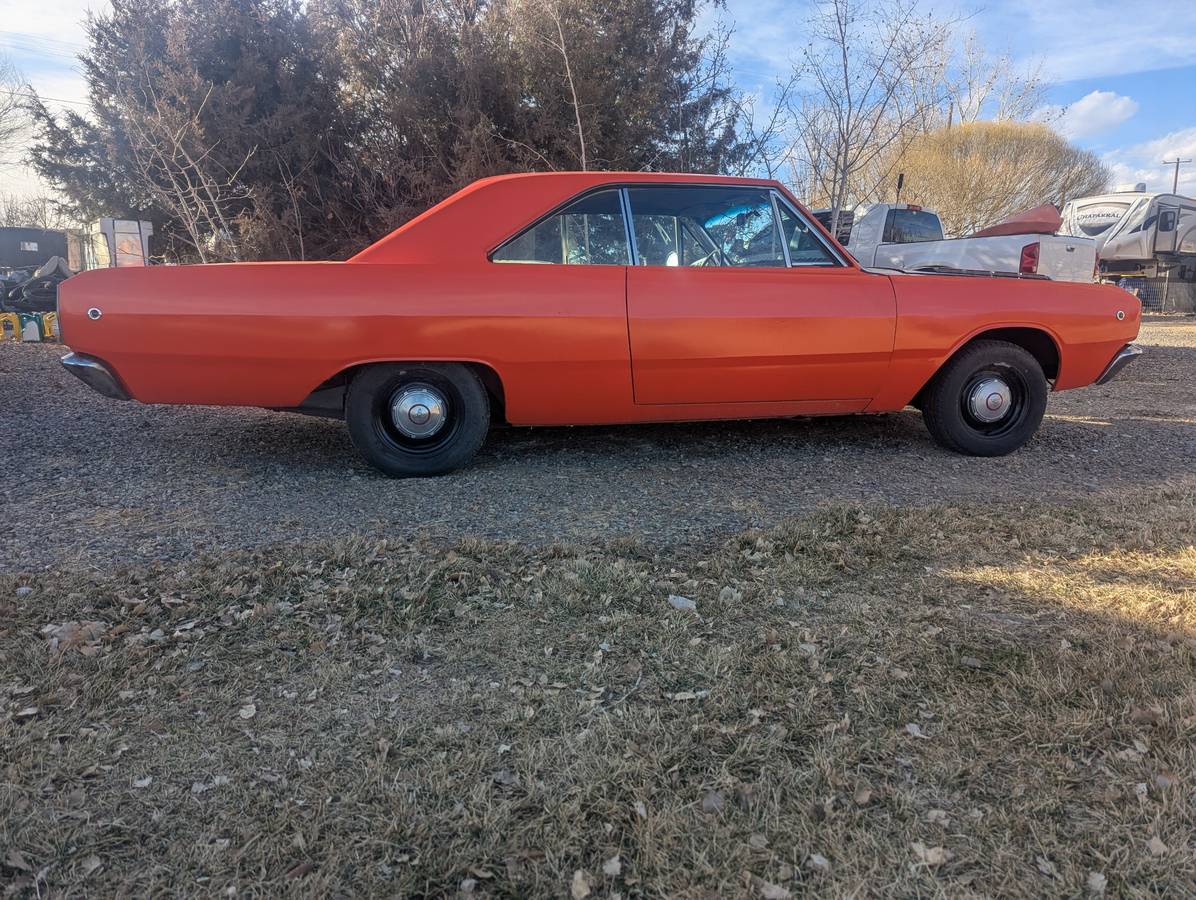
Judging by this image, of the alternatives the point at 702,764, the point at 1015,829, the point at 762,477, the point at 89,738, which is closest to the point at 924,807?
the point at 1015,829

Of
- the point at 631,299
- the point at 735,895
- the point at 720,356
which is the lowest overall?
the point at 735,895

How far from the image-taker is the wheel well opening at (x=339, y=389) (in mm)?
4070

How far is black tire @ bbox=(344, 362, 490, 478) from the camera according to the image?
160 inches

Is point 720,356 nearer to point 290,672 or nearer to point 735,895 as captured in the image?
point 290,672

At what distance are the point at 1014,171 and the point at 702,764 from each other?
27.0 meters

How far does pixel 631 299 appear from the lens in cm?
Answer: 411

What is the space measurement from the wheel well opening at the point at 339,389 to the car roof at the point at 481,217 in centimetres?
56

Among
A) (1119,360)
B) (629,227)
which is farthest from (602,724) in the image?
(1119,360)

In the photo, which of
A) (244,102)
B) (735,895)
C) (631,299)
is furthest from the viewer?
(244,102)

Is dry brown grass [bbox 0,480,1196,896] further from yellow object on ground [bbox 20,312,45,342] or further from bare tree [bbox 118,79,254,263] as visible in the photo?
yellow object on ground [bbox 20,312,45,342]

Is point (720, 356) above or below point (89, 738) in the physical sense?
above

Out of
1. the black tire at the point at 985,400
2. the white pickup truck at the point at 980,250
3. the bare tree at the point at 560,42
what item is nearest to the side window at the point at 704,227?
the black tire at the point at 985,400

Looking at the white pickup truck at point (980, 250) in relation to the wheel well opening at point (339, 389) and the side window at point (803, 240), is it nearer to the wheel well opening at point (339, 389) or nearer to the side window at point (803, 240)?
the side window at point (803, 240)

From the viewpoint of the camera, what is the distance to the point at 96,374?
3.82 metres
